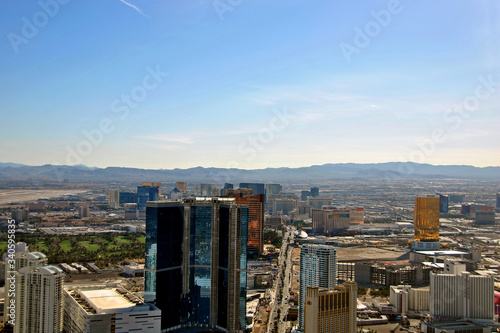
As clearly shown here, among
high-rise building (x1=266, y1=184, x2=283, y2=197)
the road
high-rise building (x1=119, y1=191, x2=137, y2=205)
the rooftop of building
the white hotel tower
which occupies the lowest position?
Answer: the road

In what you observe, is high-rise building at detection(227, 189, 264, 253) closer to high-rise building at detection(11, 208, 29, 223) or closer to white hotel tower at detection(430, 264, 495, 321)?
white hotel tower at detection(430, 264, 495, 321)

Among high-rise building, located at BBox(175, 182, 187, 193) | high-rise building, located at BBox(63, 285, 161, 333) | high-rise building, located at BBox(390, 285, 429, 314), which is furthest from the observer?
high-rise building, located at BBox(175, 182, 187, 193)

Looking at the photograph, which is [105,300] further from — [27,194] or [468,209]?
[468,209]

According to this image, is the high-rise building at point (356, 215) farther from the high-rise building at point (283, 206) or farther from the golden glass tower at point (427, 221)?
the golden glass tower at point (427, 221)

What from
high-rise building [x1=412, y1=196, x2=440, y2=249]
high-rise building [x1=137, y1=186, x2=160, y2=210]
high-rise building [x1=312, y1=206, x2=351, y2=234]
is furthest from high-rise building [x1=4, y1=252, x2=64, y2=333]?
high-rise building [x1=137, y1=186, x2=160, y2=210]

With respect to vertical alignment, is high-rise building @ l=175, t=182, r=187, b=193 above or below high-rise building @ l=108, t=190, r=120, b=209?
above

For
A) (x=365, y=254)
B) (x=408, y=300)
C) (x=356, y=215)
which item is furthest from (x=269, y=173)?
(x=408, y=300)

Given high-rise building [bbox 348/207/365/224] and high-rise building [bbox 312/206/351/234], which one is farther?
high-rise building [bbox 348/207/365/224]
